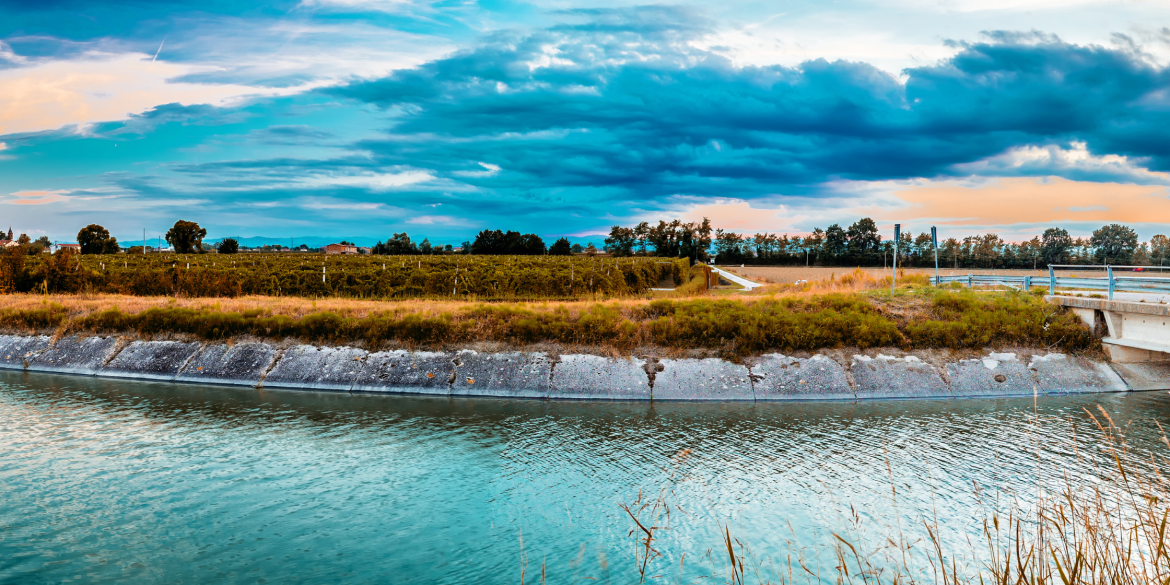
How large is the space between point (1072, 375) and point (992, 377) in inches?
108

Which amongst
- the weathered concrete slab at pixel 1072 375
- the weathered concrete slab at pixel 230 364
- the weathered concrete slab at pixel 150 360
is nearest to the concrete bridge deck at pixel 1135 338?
the weathered concrete slab at pixel 1072 375

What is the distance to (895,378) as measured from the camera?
19.8 metres

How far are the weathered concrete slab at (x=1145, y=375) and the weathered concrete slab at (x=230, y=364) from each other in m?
26.8

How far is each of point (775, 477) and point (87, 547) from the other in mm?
10244

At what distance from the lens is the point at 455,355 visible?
67.7 feet

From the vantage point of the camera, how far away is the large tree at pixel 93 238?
12025 centimetres

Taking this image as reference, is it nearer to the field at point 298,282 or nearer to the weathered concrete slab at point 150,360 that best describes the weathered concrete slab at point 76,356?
the weathered concrete slab at point 150,360

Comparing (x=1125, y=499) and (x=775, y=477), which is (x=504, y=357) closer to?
(x=775, y=477)

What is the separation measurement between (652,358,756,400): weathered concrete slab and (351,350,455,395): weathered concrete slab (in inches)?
248

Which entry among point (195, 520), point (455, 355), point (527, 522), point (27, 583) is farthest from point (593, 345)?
point (27, 583)

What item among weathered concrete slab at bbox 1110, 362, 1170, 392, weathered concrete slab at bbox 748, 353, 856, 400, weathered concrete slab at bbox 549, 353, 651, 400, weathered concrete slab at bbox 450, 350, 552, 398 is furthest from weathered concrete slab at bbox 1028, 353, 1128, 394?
weathered concrete slab at bbox 450, 350, 552, 398

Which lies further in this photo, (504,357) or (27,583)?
(504,357)

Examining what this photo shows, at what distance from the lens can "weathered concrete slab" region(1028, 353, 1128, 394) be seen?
790 inches

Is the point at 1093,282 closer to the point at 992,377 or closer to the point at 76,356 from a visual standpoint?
the point at 992,377
